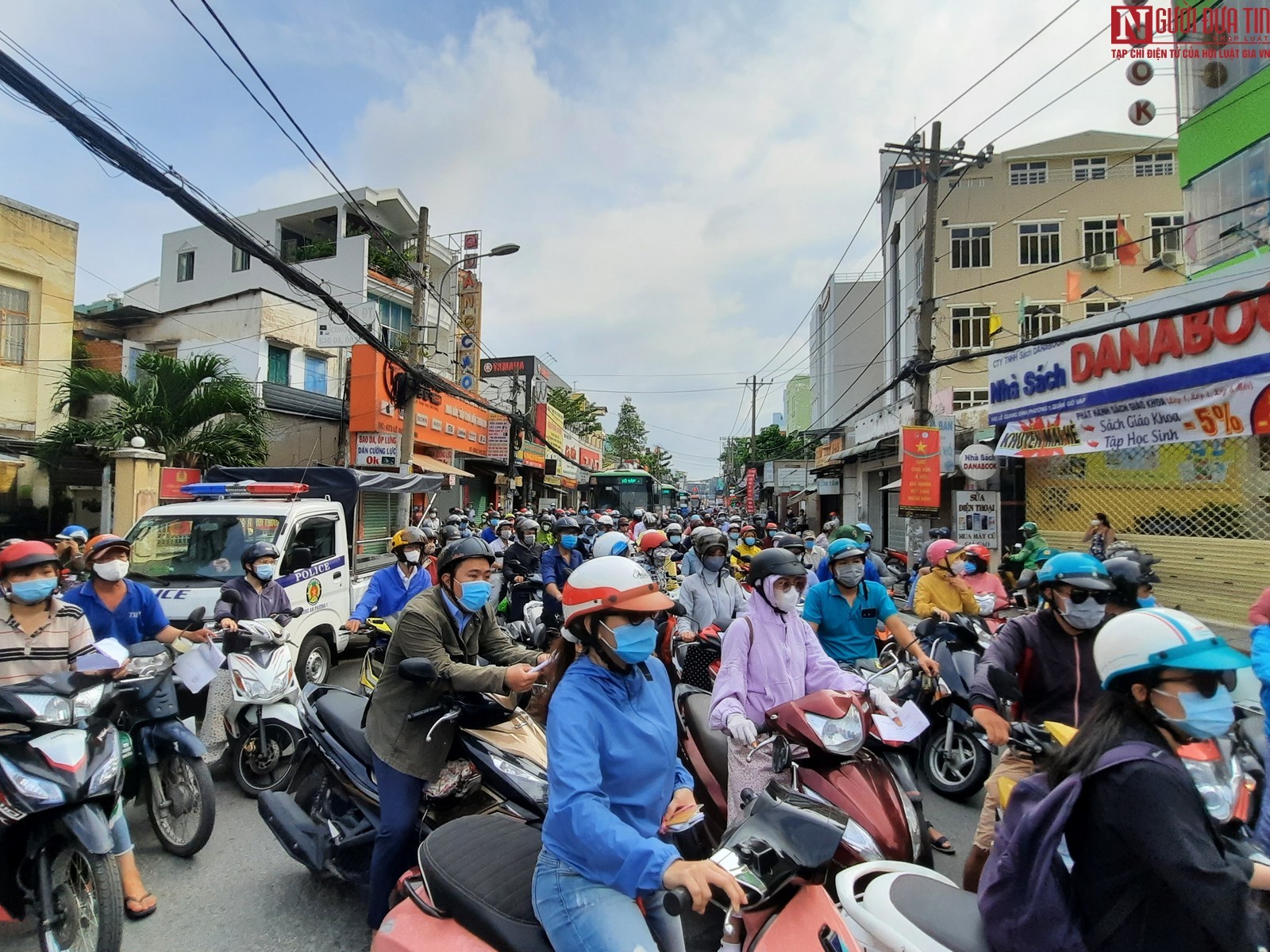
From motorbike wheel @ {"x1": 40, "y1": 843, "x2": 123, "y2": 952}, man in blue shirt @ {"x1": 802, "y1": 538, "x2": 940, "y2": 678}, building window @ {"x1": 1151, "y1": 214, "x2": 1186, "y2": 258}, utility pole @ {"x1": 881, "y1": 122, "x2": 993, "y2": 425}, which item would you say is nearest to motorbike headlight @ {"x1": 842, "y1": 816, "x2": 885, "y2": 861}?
man in blue shirt @ {"x1": 802, "y1": 538, "x2": 940, "y2": 678}

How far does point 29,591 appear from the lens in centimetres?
331

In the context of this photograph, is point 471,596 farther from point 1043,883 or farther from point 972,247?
point 972,247

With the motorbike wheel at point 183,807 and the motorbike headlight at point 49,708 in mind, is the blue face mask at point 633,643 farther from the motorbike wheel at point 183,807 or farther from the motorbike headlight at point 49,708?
the motorbike wheel at point 183,807

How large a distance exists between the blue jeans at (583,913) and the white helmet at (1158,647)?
1.23m

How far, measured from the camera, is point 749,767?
3.13 meters

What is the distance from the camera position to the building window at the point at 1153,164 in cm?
2572

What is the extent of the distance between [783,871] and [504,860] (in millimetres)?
882

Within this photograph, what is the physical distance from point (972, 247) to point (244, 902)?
29545mm

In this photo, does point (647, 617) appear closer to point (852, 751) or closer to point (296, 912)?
point (852, 751)

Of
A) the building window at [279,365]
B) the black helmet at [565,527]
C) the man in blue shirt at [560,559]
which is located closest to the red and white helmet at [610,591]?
the man in blue shirt at [560,559]

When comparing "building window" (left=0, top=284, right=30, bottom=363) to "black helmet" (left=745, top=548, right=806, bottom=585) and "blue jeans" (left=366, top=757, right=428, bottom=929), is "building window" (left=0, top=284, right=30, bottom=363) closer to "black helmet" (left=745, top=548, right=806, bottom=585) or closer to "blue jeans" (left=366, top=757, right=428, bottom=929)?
"blue jeans" (left=366, top=757, right=428, bottom=929)

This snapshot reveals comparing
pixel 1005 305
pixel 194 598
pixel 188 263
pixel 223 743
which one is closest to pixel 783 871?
pixel 223 743

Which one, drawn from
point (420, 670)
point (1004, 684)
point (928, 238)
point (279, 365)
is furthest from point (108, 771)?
point (279, 365)

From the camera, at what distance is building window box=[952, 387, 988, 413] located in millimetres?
26031
